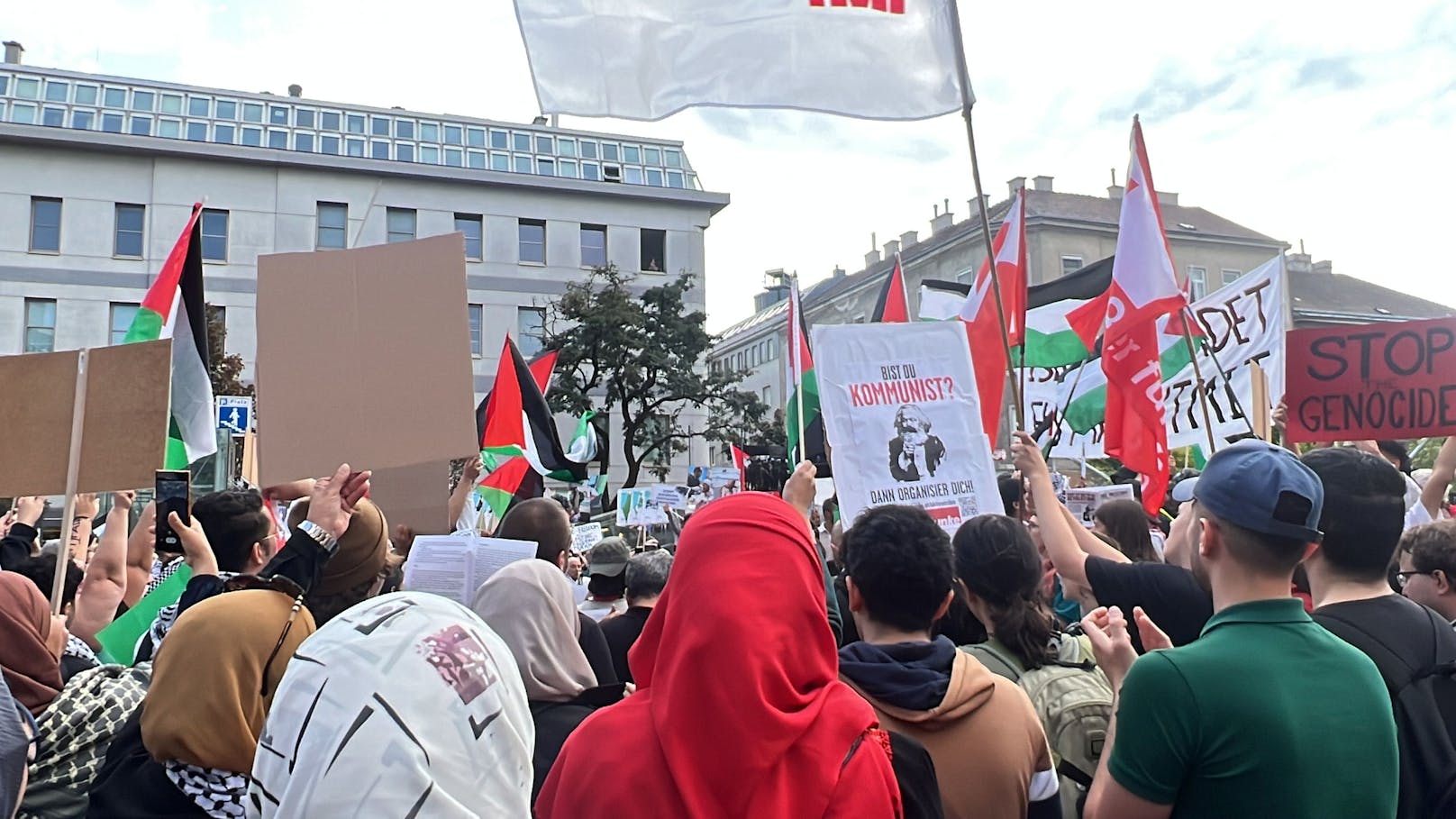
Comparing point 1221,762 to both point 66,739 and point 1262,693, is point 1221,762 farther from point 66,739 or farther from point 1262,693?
point 66,739

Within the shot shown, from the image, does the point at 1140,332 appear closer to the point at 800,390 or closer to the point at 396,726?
the point at 800,390

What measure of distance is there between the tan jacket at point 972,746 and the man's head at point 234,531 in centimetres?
231

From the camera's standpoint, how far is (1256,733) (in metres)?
2.04

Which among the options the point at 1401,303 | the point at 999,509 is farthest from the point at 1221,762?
the point at 1401,303

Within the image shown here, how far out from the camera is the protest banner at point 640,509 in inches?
580

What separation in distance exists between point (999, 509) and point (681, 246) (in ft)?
133

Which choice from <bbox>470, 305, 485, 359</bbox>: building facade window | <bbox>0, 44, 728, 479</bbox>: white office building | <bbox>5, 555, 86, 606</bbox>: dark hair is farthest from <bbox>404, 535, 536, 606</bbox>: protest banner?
<bbox>470, 305, 485, 359</bbox>: building facade window

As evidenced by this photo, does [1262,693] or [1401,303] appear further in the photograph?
[1401,303]

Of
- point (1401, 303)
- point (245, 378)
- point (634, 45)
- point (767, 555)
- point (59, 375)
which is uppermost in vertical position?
point (1401, 303)

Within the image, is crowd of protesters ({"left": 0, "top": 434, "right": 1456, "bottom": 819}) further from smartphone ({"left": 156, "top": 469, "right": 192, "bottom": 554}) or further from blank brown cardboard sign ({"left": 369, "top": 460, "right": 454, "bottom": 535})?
blank brown cardboard sign ({"left": 369, "top": 460, "right": 454, "bottom": 535})

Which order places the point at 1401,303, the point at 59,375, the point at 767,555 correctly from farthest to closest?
the point at 1401,303 → the point at 59,375 → the point at 767,555

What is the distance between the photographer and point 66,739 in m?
2.88

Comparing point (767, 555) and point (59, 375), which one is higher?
point (59, 375)

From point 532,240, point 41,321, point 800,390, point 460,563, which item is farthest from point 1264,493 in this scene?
point 41,321
